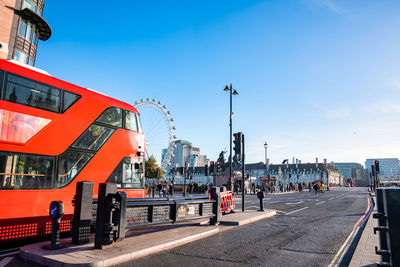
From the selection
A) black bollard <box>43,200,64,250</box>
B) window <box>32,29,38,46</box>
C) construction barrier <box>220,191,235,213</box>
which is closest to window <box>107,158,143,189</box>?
black bollard <box>43,200,64,250</box>

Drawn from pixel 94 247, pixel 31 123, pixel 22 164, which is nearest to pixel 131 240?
pixel 94 247

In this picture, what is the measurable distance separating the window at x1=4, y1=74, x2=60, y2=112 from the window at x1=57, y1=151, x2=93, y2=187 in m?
1.43

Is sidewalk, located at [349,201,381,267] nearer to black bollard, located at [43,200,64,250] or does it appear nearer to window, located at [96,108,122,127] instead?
black bollard, located at [43,200,64,250]

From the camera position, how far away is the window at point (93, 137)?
27.5 feet

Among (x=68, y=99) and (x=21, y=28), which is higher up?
(x=21, y=28)

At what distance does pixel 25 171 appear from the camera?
7094mm

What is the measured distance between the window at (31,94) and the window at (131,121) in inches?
104

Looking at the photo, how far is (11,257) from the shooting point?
18.4 feet

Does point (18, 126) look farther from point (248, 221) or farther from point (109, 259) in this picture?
point (248, 221)

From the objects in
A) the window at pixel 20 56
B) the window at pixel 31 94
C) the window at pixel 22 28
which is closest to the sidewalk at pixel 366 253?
the window at pixel 31 94

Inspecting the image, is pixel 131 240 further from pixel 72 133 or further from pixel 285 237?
pixel 285 237

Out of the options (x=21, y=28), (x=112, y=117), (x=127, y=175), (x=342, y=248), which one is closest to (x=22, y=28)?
(x=21, y=28)

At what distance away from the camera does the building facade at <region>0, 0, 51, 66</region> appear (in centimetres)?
2125

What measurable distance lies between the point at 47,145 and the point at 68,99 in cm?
159
